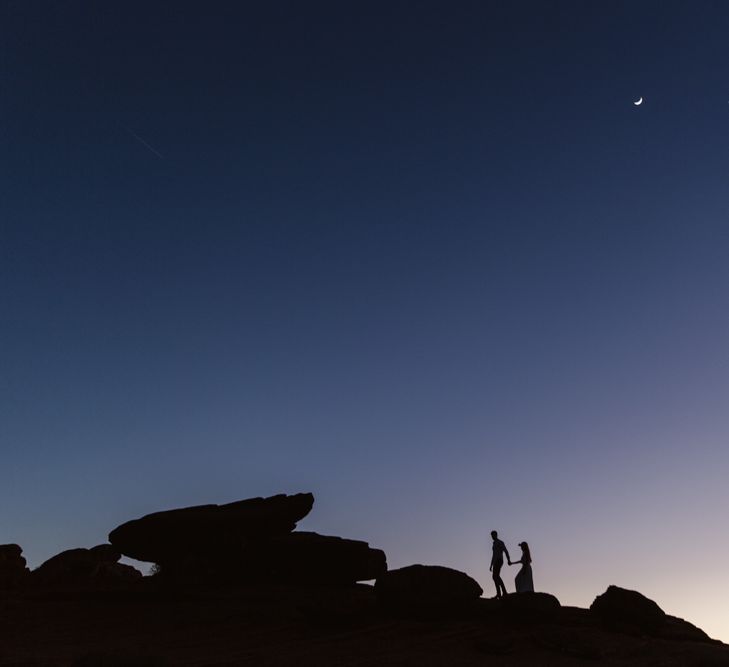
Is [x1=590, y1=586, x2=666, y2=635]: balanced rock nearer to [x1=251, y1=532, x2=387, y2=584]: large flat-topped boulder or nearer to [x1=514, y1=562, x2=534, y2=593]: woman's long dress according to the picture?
[x1=514, y1=562, x2=534, y2=593]: woman's long dress

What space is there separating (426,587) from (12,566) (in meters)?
16.2

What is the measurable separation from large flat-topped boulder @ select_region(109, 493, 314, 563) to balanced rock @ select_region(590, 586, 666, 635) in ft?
35.9

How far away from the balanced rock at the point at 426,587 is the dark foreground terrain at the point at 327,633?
249mm

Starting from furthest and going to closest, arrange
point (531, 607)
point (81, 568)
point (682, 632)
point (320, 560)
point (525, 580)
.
Answer: point (81, 568), point (320, 560), point (525, 580), point (682, 632), point (531, 607)

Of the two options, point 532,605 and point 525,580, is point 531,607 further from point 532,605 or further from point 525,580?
point 525,580

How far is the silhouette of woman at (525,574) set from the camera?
61.8 ft

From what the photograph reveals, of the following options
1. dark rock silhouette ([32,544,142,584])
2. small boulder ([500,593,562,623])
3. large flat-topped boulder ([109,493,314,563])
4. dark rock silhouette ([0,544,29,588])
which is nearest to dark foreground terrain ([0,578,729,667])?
small boulder ([500,593,562,623])

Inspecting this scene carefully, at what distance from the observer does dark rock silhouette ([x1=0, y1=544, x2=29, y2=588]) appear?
926 inches

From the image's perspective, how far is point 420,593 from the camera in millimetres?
17734

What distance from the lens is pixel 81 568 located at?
2680 centimetres

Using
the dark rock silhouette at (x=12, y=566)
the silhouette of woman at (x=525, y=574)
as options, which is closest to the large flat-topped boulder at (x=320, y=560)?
the silhouette of woman at (x=525, y=574)

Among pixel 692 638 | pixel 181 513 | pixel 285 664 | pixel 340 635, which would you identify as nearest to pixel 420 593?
pixel 340 635

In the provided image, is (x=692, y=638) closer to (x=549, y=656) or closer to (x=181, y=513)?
(x=549, y=656)

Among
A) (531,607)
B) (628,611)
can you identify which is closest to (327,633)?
(531,607)
